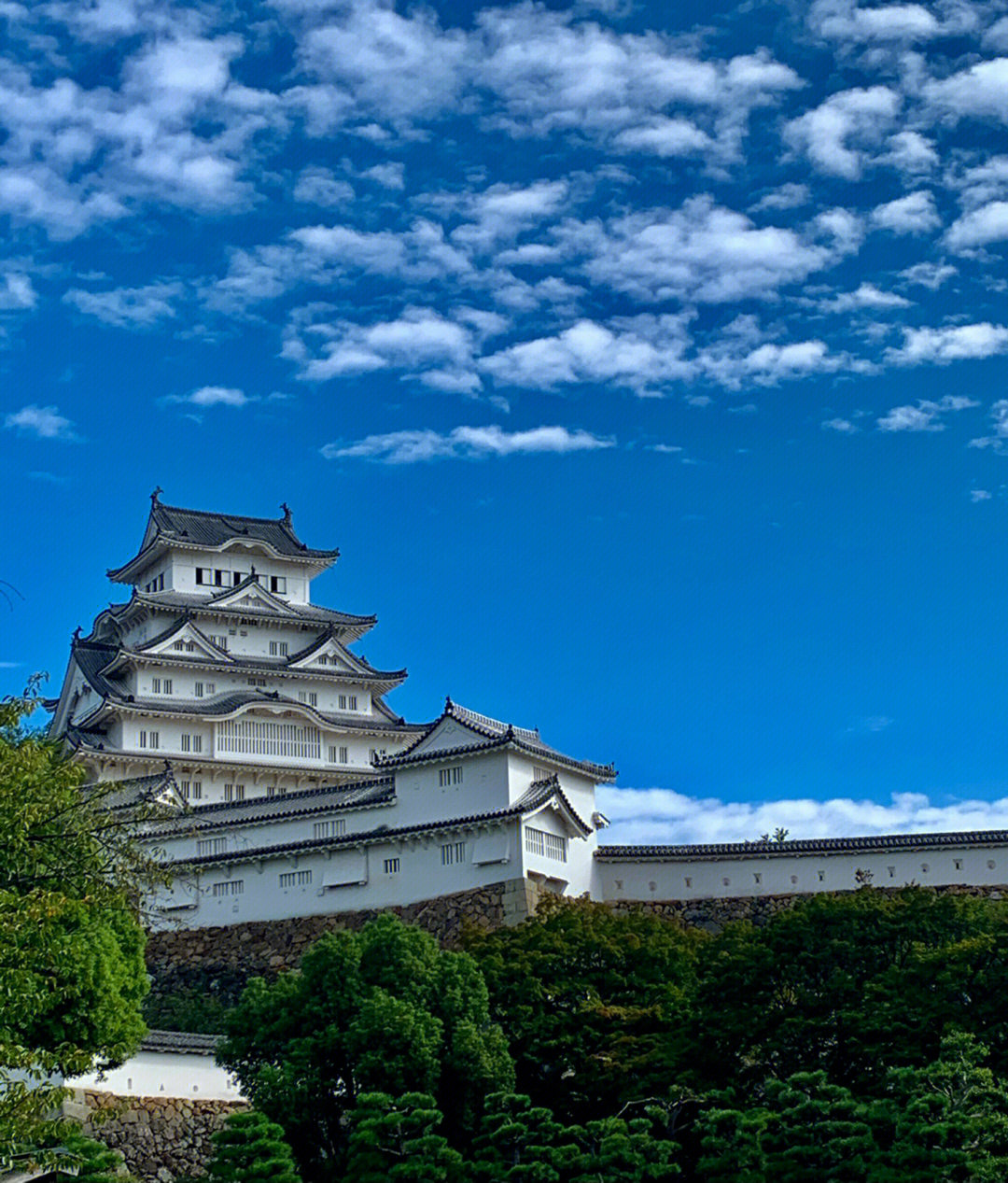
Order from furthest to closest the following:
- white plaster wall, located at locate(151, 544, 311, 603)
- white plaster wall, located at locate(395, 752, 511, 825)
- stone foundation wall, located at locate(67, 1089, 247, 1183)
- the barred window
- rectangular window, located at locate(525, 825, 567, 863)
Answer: white plaster wall, located at locate(151, 544, 311, 603) → the barred window → white plaster wall, located at locate(395, 752, 511, 825) → rectangular window, located at locate(525, 825, 567, 863) → stone foundation wall, located at locate(67, 1089, 247, 1183)

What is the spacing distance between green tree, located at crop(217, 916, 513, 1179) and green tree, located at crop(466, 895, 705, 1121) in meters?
0.85

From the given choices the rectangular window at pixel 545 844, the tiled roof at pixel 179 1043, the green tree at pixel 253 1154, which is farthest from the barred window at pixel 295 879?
the green tree at pixel 253 1154

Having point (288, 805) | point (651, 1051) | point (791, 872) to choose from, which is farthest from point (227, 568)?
point (651, 1051)

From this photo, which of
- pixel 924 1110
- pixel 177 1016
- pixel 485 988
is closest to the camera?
pixel 924 1110

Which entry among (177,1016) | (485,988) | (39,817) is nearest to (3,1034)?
(39,817)

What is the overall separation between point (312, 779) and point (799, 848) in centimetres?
1661

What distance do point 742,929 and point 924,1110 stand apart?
20.9ft

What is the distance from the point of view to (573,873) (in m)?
39.7

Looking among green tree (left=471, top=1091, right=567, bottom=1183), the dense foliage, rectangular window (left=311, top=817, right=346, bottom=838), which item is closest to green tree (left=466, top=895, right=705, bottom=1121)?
the dense foliage

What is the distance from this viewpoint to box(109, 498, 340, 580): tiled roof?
5484cm

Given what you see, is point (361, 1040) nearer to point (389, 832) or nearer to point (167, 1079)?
point (167, 1079)

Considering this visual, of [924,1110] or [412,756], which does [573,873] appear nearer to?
[412,756]

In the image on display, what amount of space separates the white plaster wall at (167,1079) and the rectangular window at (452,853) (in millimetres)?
8127

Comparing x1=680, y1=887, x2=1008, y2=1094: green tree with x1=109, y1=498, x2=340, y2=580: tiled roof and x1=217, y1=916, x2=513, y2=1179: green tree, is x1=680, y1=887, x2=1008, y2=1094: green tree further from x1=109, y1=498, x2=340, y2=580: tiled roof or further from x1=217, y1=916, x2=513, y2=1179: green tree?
x1=109, y1=498, x2=340, y2=580: tiled roof
